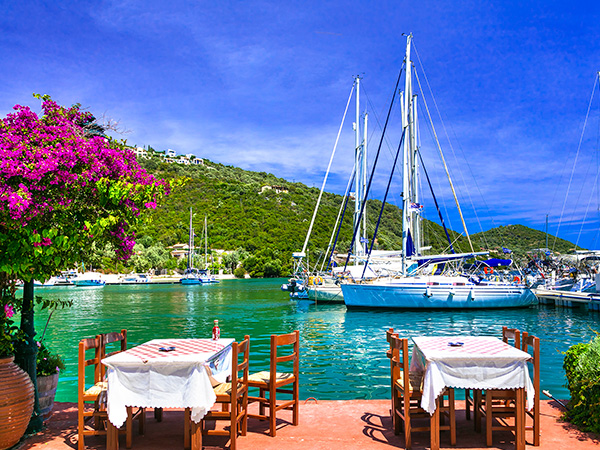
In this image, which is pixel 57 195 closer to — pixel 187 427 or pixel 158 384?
pixel 158 384

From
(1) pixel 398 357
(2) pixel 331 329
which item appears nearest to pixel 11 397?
(1) pixel 398 357

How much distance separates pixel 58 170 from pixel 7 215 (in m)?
0.65

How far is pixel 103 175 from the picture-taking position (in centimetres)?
543

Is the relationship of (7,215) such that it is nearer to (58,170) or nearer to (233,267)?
(58,170)

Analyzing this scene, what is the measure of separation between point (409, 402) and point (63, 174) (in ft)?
14.6

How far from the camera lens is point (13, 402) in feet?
16.6

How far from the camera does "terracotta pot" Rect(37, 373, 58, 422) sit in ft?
20.4

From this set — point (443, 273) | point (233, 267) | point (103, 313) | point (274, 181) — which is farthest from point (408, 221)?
point (274, 181)

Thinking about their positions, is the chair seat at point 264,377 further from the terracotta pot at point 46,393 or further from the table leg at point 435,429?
the terracotta pot at point 46,393

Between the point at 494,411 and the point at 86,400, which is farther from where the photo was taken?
the point at 494,411

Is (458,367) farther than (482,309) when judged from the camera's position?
No

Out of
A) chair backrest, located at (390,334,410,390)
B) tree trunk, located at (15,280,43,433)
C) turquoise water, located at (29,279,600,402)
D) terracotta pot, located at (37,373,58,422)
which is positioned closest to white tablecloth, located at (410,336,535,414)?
chair backrest, located at (390,334,410,390)

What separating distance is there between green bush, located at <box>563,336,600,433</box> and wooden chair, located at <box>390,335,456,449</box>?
62.6 inches

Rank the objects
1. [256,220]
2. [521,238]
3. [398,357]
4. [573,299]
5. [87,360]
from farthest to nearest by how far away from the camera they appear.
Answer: [256,220], [521,238], [573,299], [398,357], [87,360]
